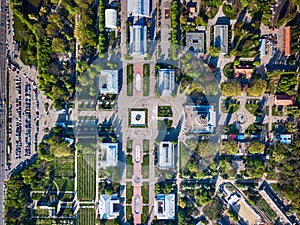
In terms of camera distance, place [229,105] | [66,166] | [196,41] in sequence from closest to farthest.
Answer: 1. [196,41]
2. [229,105]
3. [66,166]

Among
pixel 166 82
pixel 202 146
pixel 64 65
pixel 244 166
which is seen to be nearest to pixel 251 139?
pixel 244 166

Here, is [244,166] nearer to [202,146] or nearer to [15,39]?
[202,146]

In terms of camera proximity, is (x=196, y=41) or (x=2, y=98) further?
(x=2, y=98)

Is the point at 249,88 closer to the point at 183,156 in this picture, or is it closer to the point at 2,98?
the point at 183,156

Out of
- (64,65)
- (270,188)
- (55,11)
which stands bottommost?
(270,188)

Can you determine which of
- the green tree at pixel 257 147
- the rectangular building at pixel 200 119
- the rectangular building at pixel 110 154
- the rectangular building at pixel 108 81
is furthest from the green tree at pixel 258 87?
the rectangular building at pixel 110 154

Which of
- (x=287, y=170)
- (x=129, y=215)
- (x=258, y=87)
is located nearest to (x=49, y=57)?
(x=129, y=215)

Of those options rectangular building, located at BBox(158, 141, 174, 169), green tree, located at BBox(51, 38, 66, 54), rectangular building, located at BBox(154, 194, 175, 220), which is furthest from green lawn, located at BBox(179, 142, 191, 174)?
green tree, located at BBox(51, 38, 66, 54)
